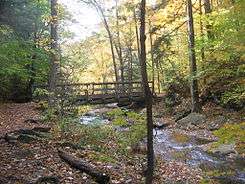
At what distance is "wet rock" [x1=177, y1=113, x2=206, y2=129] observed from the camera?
19859 mm

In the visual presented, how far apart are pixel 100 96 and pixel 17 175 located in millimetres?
17262

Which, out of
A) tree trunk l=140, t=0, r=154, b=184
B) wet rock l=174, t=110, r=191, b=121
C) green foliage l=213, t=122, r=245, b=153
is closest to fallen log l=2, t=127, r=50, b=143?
tree trunk l=140, t=0, r=154, b=184

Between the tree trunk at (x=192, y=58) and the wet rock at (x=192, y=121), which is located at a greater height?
Answer: the tree trunk at (x=192, y=58)

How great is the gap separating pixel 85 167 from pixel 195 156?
17.7 ft

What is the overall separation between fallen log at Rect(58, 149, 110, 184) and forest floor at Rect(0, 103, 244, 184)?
12 cm

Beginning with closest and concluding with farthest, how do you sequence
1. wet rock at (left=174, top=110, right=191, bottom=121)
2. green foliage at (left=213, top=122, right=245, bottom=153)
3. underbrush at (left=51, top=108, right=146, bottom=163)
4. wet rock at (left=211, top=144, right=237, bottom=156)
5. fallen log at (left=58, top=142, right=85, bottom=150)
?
green foliage at (left=213, top=122, right=245, bottom=153) < underbrush at (left=51, top=108, right=146, bottom=163) < fallen log at (left=58, top=142, right=85, bottom=150) < wet rock at (left=211, top=144, right=237, bottom=156) < wet rock at (left=174, top=110, right=191, bottom=121)

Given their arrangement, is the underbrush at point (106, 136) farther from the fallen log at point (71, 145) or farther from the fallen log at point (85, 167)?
the fallen log at point (85, 167)

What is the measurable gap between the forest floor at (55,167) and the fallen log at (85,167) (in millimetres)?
124

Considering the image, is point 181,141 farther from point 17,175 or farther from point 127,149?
point 17,175

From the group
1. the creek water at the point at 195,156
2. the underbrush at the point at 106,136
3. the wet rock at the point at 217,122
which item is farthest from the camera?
the wet rock at the point at 217,122

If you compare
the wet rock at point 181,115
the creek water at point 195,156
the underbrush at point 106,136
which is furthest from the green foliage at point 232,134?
the wet rock at point 181,115

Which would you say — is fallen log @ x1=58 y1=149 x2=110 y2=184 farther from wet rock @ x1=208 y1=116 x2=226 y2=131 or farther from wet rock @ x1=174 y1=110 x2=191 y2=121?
wet rock @ x1=174 y1=110 x2=191 y2=121

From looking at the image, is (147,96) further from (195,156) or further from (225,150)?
(225,150)

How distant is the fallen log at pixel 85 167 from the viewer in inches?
355
